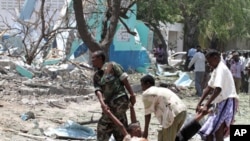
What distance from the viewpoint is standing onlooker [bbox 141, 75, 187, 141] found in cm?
599

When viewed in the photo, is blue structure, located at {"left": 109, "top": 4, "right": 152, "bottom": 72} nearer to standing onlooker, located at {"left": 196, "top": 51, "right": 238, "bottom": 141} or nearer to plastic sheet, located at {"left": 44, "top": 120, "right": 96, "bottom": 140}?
plastic sheet, located at {"left": 44, "top": 120, "right": 96, "bottom": 140}

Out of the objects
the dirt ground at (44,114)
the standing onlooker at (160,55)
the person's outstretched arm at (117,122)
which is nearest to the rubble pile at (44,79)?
the dirt ground at (44,114)

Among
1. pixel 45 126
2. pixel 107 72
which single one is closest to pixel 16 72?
pixel 45 126

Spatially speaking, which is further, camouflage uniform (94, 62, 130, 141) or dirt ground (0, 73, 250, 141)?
dirt ground (0, 73, 250, 141)

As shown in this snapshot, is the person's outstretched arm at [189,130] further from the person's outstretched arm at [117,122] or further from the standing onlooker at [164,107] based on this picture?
the person's outstretched arm at [117,122]

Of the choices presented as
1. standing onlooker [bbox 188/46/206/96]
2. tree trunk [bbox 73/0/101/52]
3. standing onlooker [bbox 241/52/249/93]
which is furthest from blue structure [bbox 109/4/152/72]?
tree trunk [bbox 73/0/101/52]

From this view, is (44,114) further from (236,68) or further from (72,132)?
(236,68)

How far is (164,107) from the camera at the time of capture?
6.04 metres

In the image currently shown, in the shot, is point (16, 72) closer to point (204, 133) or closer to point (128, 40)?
point (128, 40)

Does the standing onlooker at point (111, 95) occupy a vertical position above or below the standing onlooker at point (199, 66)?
above

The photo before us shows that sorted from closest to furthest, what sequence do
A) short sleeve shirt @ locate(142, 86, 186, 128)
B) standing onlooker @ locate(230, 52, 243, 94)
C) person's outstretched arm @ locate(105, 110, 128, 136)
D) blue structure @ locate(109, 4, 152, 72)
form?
short sleeve shirt @ locate(142, 86, 186, 128) → person's outstretched arm @ locate(105, 110, 128, 136) → standing onlooker @ locate(230, 52, 243, 94) → blue structure @ locate(109, 4, 152, 72)

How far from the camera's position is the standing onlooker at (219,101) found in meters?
6.56

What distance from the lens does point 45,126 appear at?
9.50 meters

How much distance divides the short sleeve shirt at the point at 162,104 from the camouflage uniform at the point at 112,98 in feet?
1.93
